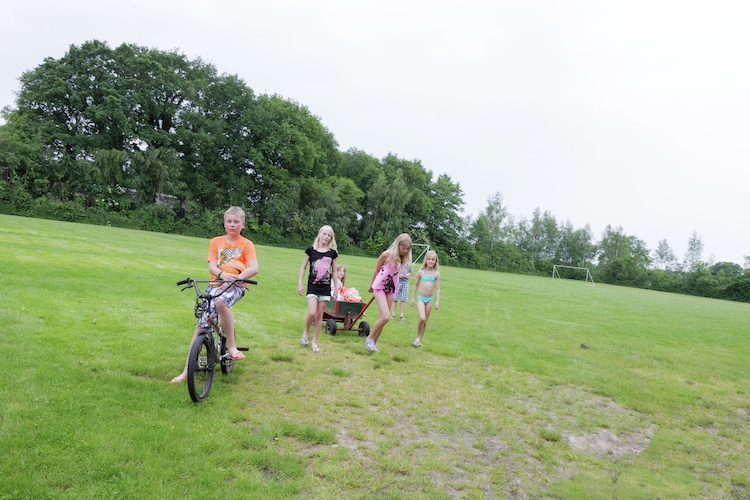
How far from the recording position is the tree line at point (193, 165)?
39812mm

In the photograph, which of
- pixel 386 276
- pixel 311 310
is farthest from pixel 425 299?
pixel 311 310

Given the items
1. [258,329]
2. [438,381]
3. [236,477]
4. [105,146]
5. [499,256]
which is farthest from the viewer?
[499,256]

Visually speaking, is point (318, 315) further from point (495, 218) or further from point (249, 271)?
point (495, 218)

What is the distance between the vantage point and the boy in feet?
16.0

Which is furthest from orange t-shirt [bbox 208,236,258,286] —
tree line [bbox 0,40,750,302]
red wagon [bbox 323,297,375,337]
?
tree line [bbox 0,40,750,302]

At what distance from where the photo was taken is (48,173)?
39188 millimetres

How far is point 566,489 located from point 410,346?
4.72m

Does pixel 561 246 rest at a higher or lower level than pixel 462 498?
higher

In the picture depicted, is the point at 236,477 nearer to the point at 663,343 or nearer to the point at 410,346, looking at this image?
the point at 410,346

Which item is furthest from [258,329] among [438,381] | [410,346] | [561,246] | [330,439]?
[561,246]

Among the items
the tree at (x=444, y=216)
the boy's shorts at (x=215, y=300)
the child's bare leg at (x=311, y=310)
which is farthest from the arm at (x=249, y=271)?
the tree at (x=444, y=216)

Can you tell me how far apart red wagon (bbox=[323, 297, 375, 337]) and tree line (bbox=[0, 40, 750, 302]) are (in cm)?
3703

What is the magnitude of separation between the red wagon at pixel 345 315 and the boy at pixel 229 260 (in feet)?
10.9

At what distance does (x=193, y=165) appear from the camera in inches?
1868
